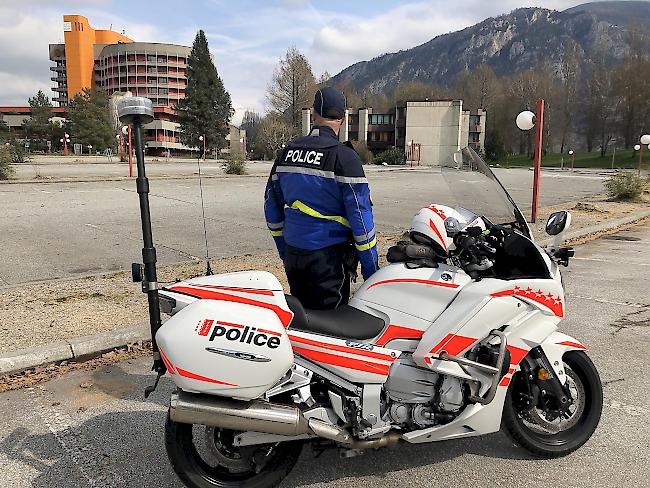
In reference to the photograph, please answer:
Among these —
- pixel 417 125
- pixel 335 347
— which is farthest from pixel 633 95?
pixel 335 347

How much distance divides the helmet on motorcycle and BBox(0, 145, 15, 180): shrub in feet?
75.8

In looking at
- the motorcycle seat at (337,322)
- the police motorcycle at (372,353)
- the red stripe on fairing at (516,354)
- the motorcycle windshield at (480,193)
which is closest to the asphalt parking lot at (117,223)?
the motorcycle windshield at (480,193)

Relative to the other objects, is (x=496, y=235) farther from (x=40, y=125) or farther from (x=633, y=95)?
(x=633, y=95)

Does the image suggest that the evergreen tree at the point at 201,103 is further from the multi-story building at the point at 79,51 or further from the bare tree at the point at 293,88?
the multi-story building at the point at 79,51

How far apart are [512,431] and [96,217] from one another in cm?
1155

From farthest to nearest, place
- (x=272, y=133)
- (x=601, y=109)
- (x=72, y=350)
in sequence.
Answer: (x=601, y=109)
(x=272, y=133)
(x=72, y=350)

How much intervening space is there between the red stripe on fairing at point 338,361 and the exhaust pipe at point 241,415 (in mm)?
271

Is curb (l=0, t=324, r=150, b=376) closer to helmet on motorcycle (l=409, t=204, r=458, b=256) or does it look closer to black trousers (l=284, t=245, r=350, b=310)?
black trousers (l=284, t=245, r=350, b=310)

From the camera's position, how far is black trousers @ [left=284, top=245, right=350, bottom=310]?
11.0ft

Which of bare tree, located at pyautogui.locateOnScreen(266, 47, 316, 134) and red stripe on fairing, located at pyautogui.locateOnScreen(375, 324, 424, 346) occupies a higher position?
bare tree, located at pyautogui.locateOnScreen(266, 47, 316, 134)

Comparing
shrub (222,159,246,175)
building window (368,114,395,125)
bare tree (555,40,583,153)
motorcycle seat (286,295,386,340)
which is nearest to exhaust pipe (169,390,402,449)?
motorcycle seat (286,295,386,340)

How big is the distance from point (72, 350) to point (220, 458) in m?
2.49

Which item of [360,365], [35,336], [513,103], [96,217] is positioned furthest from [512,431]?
[513,103]

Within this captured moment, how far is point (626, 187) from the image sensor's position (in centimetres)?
1867
